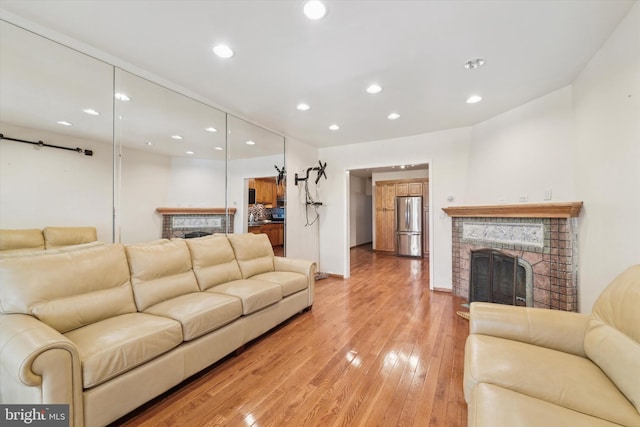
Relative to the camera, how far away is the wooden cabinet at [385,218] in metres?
7.39

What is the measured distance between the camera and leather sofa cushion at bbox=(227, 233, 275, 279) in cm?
298

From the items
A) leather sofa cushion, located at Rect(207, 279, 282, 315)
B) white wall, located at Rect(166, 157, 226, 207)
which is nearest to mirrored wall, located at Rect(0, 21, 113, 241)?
white wall, located at Rect(166, 157, 226, 207)

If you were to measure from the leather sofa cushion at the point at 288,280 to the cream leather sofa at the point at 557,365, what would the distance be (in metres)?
1.78

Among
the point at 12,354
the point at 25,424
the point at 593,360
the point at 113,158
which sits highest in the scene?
the point at 113,158

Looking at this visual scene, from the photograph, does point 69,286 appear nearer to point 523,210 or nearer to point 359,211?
point 523,210

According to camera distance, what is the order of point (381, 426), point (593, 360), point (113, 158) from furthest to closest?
point (113, 158) < point (381, 426) < point (593, 360)

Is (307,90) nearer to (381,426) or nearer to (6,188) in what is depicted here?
(6,188)

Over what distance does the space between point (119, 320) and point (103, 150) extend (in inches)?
59.5

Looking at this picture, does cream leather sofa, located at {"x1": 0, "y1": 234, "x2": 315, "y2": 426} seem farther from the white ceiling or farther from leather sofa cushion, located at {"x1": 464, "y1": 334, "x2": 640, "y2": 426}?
leather sofa cushion, located at {"x1": 464, "y1": 334, "x2": 640, "y2": 426}

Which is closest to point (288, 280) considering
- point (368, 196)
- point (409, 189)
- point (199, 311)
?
point (199, 311)

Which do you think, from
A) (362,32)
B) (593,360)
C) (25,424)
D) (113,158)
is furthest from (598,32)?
(25,424)

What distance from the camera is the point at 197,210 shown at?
3051 millimetres

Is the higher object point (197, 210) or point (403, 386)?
point (197, 210)

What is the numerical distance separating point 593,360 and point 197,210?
137 inches
